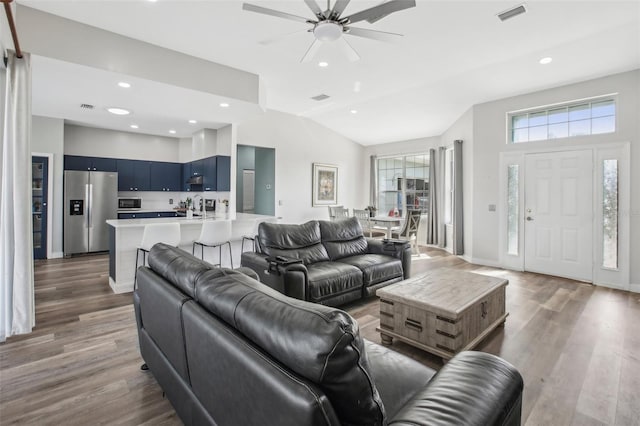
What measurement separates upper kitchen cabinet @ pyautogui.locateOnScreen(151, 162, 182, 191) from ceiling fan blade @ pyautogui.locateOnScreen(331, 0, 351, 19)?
20.9 ft

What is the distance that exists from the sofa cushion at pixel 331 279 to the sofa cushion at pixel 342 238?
1.43 ft

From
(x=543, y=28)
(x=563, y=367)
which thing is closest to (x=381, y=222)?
(x=543, y=28)

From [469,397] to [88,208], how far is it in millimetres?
7477

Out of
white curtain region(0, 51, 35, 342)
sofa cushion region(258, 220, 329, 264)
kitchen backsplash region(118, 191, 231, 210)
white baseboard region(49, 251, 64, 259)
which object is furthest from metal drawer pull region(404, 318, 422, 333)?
white baseboard region(49, 251, 64, 259)

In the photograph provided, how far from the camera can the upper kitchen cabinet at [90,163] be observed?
6461 millimetres

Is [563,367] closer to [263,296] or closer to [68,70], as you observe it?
[263,296]

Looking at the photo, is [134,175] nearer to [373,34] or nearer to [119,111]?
[119,111]

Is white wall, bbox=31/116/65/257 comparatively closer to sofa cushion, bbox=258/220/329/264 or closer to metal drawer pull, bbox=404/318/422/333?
sofa cushion, bbox=258/220/329/264

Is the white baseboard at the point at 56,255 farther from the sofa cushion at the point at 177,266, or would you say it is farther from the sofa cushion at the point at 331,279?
the sofa cushion at the point at 177,266

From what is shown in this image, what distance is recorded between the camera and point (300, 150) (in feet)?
26.0

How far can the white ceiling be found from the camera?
3.30 metres

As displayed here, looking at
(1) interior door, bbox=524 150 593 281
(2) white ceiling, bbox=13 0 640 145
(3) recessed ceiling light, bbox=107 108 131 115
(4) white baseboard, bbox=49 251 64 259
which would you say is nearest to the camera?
(2) white ceiling, bbox=13 0 640 145

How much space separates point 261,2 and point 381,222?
477 cm

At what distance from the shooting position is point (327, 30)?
2.71 metres
